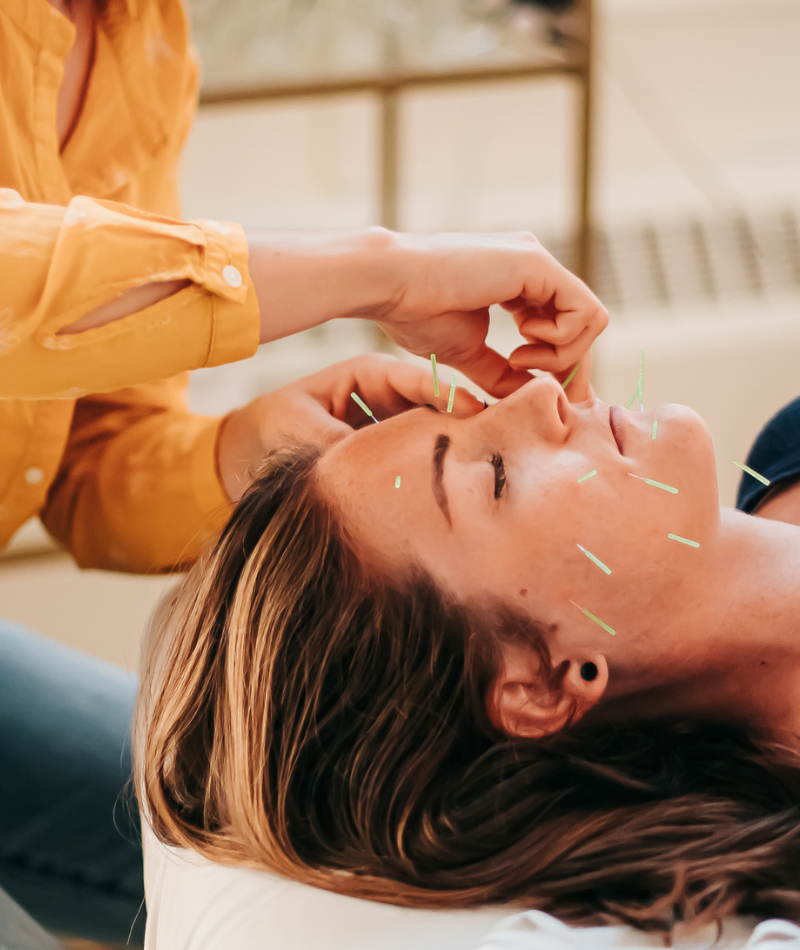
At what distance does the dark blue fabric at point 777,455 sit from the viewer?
1.27 metres

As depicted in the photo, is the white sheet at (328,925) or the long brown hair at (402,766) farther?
the long brown hair at (402,766)

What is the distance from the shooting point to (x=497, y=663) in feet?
3.22

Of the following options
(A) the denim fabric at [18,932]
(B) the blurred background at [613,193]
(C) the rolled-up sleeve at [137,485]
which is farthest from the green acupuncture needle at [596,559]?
(B) the blurred background at [613,193]

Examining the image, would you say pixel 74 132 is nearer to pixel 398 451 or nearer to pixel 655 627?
pixel 398 451

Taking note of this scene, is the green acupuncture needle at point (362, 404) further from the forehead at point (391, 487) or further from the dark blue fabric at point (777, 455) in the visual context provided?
the dark blue fabric at point (777, 455)

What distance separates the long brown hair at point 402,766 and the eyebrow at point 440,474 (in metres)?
0.07

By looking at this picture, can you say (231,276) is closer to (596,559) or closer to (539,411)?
(539,411)

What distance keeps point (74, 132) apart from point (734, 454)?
1.91 meters

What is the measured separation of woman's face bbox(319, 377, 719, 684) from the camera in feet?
3.14

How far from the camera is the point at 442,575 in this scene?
98 centimetres

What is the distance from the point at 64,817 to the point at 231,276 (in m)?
0.79

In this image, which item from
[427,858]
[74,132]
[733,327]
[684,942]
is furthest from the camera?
[733,327]

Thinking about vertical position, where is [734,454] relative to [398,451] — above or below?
below

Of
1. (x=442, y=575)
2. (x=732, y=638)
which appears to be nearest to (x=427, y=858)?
(x=442, y=575)
